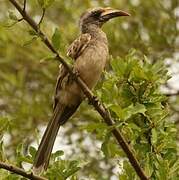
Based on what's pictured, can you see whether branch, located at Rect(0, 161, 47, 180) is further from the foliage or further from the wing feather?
the foliage

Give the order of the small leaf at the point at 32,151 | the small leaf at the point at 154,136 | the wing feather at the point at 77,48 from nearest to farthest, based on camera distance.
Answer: the small leaf at the point at 154,136 < the small leaf at the point at 32,151 < the wing feather at the point at 77,48

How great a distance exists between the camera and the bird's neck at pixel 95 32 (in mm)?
3656

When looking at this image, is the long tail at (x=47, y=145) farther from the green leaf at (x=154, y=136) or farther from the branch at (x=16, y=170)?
the green leaf at (x=154, y=136)

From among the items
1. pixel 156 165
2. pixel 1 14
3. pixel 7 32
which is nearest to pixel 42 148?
pixel 156 165

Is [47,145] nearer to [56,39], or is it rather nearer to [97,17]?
[56,39]

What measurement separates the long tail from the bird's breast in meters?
0.22

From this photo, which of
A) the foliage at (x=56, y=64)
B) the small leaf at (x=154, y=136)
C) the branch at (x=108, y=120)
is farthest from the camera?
the foliage at (x=56, y=64)

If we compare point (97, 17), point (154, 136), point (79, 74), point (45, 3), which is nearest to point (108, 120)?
point (154, 136)

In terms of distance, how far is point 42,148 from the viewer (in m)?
2.84

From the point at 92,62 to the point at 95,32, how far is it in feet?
1.12

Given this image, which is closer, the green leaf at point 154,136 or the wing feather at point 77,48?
the green leaf at point 154,136

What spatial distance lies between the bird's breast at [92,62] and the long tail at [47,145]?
0.22m

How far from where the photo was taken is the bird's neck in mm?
3656

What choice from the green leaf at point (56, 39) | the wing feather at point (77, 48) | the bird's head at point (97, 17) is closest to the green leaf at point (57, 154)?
the green leaf at point (56, 39)
